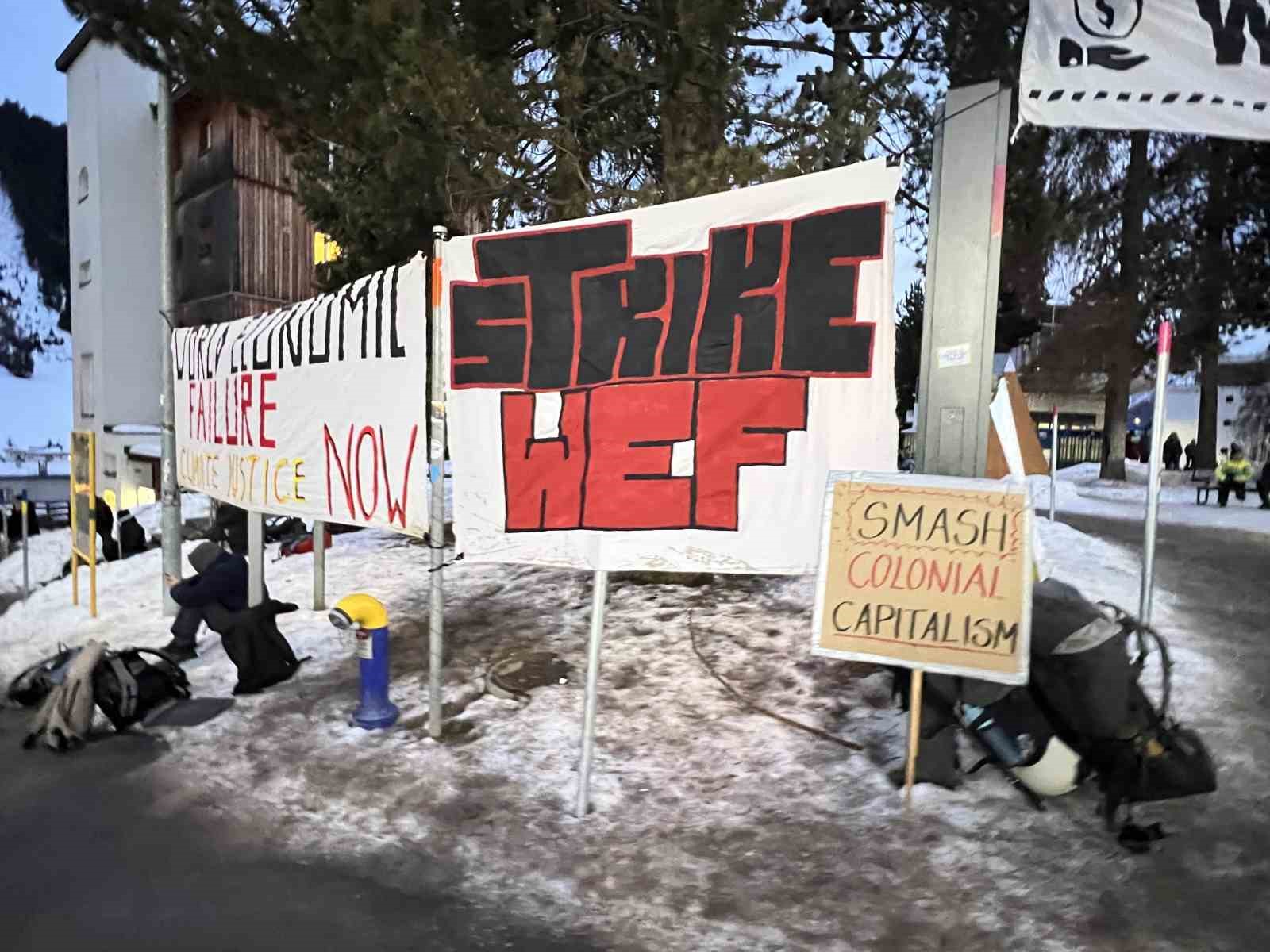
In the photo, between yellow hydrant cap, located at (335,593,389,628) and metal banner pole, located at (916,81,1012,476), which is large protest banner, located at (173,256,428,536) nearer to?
yellow hydrant cap, located at (335,593,389,628)

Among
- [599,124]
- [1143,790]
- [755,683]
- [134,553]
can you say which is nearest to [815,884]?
[1143,790]

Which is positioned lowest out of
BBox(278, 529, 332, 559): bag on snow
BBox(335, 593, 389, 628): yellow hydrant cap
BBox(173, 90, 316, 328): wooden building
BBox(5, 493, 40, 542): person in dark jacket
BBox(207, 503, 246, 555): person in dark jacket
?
BBox(5, 493, 40, 542): person in dark jacket

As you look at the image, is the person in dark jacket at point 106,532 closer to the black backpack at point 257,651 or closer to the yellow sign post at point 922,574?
the black backpack at point 257,651

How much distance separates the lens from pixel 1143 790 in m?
3.59

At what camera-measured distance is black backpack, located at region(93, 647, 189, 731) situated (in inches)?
201

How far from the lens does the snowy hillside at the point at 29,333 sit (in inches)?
2815

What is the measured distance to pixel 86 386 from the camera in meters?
26.7

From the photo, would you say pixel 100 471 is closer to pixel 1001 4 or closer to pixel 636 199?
pixel 636 199

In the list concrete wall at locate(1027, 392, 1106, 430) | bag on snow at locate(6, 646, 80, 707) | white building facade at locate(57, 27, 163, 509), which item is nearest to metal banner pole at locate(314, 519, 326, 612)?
bag on snow at locate(6, 646, 80, 707)

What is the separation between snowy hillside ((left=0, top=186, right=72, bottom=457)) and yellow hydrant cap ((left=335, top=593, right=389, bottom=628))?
257ft

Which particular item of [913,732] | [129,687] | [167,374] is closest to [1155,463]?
[913,732]

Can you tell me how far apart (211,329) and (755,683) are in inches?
222

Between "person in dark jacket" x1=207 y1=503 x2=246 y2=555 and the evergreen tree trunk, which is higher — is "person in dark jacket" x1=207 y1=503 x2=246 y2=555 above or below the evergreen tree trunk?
below

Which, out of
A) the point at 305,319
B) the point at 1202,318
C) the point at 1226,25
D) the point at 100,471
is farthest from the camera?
the point at 100,471
